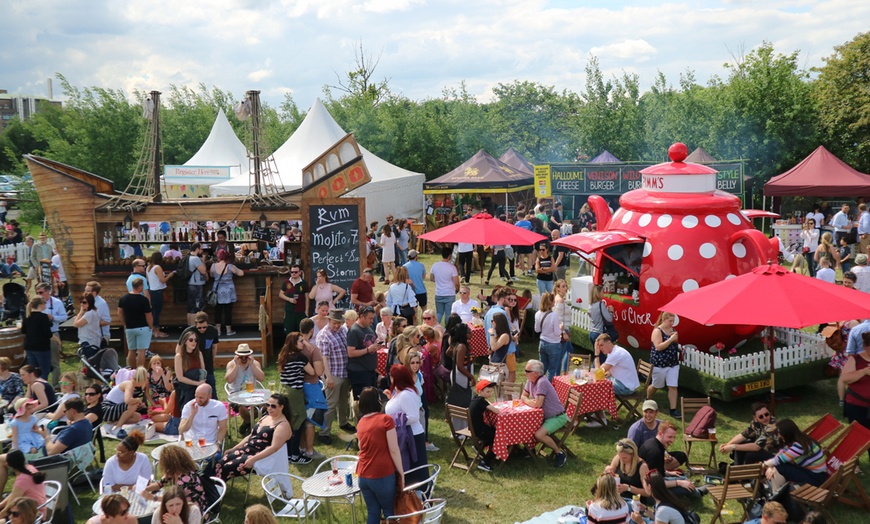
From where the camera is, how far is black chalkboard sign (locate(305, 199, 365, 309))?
12.6 m

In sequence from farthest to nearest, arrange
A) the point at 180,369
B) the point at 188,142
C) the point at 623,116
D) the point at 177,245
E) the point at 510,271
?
the point at 188,142 → the point at 623,116 → the point at 510,271 → the point at 177,245 → the point at 180,369

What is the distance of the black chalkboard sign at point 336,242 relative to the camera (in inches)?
497

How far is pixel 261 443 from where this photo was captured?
716 centimetres

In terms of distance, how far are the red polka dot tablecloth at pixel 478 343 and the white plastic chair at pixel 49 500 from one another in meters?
6.20

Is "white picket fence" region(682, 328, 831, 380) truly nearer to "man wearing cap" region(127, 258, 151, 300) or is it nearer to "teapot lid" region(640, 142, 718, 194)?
"teapot lid" region(640, 142, 718, 194)

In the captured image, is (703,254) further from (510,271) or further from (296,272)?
(510,271)

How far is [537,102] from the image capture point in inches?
2354

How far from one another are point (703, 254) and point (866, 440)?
368 cm

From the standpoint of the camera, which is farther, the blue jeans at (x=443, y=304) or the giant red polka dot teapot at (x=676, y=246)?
the blue jeans at (x=443, y=304)

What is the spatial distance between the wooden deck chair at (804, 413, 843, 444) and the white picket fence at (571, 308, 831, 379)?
1947 mm

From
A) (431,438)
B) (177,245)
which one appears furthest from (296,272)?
(431,438)

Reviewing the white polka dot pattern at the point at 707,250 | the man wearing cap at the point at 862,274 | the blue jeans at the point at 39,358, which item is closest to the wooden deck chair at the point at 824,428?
the white polka dot pattern at the point at 707,250

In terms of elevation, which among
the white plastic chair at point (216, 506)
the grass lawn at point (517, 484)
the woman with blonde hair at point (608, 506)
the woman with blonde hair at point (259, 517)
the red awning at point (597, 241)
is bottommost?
the grass lawn at point (517, 484)

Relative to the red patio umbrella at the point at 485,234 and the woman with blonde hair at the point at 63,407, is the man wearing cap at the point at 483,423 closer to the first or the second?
the woman with blonde hair at the point at 63,407
